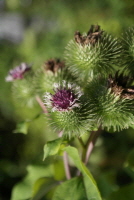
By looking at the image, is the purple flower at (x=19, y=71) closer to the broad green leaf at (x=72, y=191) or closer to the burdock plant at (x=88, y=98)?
the burdock plant at (x=88, y=98)

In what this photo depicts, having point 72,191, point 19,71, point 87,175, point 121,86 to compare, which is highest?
point 19,71

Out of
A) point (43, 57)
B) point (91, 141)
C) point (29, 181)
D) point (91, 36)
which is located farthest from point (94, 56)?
point (43, 57)

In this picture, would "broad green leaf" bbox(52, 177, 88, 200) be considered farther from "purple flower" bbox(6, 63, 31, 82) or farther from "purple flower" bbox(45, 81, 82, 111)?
"purple flower" bbox(6, 63, 31, 82)

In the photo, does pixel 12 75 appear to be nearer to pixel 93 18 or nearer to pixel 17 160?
pixel 17 160

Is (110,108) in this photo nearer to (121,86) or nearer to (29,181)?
(121,86)

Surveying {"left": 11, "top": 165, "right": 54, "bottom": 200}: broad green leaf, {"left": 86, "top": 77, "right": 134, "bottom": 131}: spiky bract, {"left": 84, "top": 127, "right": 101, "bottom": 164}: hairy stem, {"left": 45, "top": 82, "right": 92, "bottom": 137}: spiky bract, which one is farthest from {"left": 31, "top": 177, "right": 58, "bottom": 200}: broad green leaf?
{"left": 86, "top": 77, "right": 134, "bottom": 131}: spiky bract

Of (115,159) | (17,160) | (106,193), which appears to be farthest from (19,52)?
(106,193)
